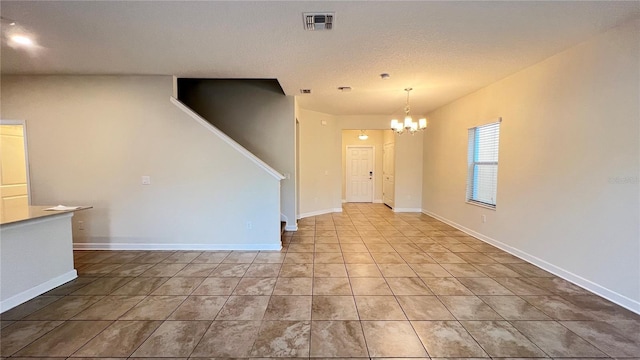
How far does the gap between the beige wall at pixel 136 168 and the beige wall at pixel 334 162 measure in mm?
2546

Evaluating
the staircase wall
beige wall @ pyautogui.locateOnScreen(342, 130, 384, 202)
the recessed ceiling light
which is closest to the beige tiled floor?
the staircase wall

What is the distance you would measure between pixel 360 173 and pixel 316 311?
22.9 ft

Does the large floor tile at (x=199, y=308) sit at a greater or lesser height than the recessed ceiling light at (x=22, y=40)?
lesser

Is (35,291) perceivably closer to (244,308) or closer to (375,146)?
(244,308)

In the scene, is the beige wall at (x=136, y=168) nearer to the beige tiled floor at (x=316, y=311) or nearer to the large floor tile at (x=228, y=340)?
the beige tiled floor at (x=316, y=311)

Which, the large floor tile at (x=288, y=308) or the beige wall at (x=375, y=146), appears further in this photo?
the beige wall at (x=375, y=146)

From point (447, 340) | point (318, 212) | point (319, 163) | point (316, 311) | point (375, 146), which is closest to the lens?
point (447, 340)

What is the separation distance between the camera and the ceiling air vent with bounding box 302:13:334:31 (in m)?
2.23

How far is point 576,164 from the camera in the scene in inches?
111

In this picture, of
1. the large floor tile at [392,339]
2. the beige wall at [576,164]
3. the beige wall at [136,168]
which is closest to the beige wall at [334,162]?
the beige wall at [136,168]

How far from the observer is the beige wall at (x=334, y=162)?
21.1 ft

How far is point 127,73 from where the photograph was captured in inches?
147

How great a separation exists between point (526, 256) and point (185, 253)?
4828 mm

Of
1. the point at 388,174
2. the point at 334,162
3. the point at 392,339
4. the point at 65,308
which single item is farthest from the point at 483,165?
the point at 65,308
